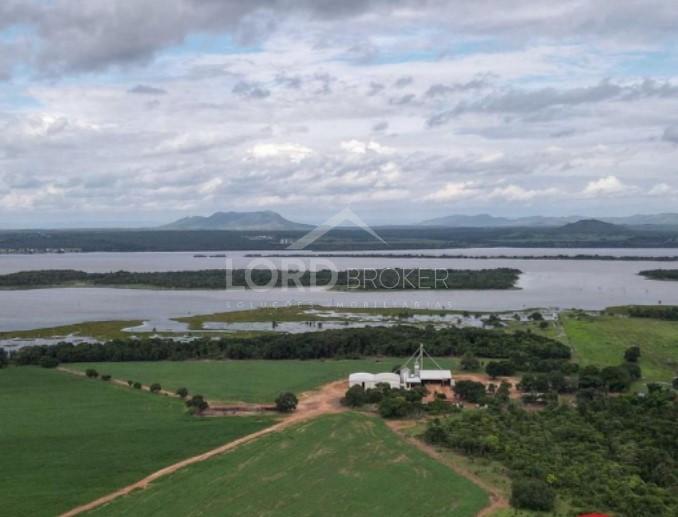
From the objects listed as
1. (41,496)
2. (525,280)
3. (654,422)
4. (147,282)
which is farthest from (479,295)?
(41,496)

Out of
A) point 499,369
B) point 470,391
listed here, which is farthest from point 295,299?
point 470,391

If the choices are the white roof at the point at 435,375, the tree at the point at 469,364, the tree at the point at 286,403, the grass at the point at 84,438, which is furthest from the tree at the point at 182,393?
the tree at the point at 469,364

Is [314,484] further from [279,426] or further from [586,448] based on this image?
[586,448]

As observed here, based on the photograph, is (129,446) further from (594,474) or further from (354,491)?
(594,474)

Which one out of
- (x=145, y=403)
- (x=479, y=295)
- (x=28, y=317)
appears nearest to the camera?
(x=145, y=403)

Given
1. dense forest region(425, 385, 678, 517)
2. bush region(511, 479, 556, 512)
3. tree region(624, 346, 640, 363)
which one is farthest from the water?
bush region(511, 479, 556, 512)

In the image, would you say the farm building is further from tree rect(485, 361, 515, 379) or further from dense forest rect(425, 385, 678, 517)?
dense forest rect(425, 385, 678, 517)
